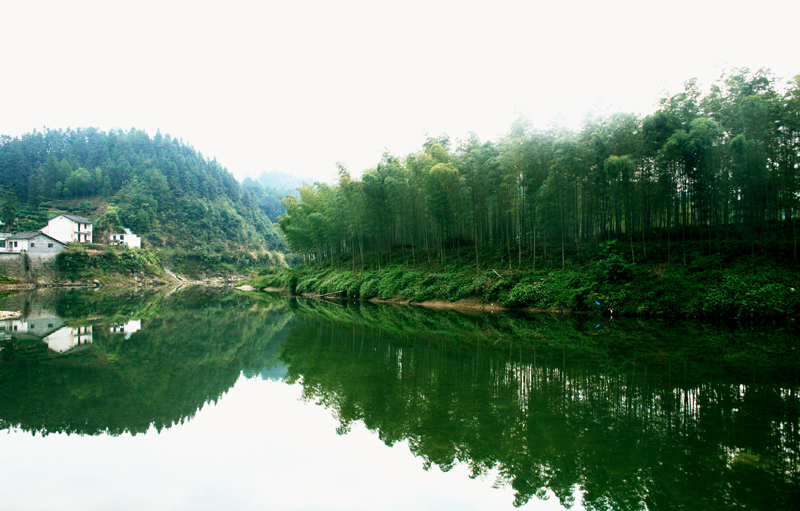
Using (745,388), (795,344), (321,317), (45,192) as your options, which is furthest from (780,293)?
(45,192)

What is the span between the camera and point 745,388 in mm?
6402

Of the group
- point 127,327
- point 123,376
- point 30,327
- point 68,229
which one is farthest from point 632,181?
point 68,229

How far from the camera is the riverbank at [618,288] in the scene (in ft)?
46.3

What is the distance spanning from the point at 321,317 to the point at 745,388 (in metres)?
14.4

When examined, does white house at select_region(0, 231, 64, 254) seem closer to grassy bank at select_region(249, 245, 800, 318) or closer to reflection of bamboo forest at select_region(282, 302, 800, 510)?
grassy bank at select_region(249, 245, 800, 318)

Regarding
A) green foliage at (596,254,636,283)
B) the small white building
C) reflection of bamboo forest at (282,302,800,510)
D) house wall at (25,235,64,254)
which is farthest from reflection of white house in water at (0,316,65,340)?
the small white building

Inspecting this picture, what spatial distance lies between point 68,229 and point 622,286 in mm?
60257

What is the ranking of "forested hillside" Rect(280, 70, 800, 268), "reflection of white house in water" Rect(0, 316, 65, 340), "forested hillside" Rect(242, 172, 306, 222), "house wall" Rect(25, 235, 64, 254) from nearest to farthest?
"reflection of white house in water" Rect(0, 316, 65, 340), "forested hillside" Rect(280, 70, 800, 268), "house wall" Rect(25, 235, 64, 254), "forested hillside" Rect(242, 172, 306, 222)

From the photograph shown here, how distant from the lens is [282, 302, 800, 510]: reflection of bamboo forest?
3699 millimetres

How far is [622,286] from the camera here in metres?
16.5

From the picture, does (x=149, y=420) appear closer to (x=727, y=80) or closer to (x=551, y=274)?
(x=551, y=274)

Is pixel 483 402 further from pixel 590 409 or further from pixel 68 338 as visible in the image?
pixel 68 338

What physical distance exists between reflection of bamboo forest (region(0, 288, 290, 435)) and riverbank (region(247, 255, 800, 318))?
10173 millimetres

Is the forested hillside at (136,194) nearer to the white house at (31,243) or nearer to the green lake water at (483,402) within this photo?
the white house at (31,243)
